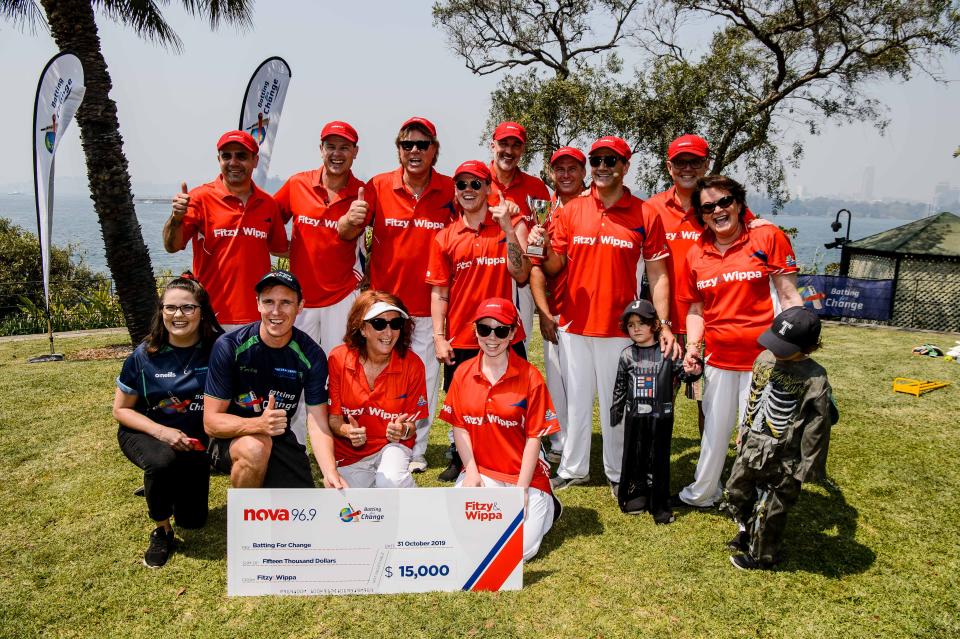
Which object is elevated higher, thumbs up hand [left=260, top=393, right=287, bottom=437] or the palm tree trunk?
the palm tree trunk

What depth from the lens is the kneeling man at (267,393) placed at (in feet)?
12.8

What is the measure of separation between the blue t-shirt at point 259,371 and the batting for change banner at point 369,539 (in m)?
0.77

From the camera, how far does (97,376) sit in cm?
858

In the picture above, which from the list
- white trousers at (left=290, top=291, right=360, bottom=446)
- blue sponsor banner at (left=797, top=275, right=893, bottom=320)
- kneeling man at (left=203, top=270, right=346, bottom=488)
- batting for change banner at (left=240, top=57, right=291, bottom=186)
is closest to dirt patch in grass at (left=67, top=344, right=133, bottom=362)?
batting for change banner at (left=240, top=57, right=291, bottom=186)

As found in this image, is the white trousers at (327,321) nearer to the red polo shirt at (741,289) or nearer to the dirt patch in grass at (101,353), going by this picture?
the red polo shirt at (741,289)

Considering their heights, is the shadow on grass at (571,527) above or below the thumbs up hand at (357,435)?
below

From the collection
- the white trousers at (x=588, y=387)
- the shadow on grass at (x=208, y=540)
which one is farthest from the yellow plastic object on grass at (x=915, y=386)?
the shadow on grass at (x=208, y=540)

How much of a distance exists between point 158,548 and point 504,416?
239 cm

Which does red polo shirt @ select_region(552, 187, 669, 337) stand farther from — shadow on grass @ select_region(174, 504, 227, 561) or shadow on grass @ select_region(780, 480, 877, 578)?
shadow on grass @ select_region(174, 504, 227, 561)

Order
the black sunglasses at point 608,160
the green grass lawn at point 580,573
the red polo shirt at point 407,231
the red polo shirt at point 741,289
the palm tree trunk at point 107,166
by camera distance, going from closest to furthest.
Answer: the green grass lawn at point 580,573, the red polo shirt at point 741,289, the black sunglasses at point 608,160, the red polo shirt at point 407,231, the palm tree trunk at point 107,166

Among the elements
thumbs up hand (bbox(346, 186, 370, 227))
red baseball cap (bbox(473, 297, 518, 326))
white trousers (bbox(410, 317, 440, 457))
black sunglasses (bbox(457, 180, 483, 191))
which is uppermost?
black sunglasses (bbox(457, 180, 483, 191))

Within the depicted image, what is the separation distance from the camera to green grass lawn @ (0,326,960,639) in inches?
131

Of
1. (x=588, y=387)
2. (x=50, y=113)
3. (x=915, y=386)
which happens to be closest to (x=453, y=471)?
(x=588, y=387)

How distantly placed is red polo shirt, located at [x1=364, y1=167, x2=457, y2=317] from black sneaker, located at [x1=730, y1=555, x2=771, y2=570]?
2.98m
